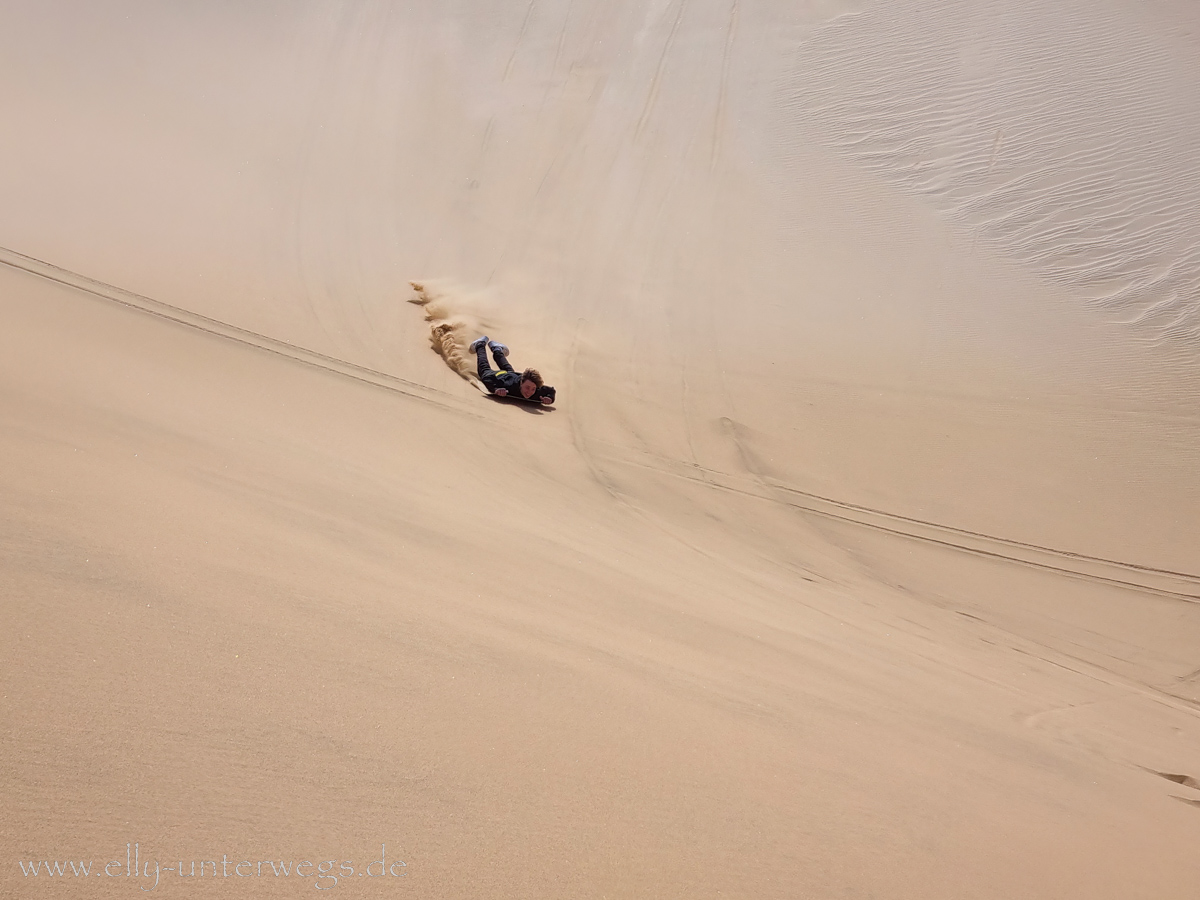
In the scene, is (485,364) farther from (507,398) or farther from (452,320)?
(452,320)

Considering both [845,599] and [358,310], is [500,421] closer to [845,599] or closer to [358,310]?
[358,310]

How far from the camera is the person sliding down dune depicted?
5117mm

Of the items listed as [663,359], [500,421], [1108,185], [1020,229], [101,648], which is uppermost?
[1108,185]

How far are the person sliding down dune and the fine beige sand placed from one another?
0.15 m

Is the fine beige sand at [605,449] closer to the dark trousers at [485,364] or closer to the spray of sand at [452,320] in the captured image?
the spray of sand at [452,320]

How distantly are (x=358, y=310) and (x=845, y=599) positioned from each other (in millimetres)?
4047

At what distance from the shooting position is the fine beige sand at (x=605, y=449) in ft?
5.73

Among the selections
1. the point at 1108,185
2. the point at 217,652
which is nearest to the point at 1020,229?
the point at 1108,185

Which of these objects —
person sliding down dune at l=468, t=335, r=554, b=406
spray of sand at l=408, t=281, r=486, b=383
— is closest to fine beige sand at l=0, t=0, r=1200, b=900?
spray of sand at l=408, t=281, r=486, b=383

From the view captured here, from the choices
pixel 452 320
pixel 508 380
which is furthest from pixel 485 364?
pixel 452 320

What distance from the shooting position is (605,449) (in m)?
5.07

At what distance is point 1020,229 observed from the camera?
7.07 meters

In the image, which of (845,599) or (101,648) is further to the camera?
(845,599)

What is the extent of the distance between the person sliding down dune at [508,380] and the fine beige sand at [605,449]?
0.51ft
